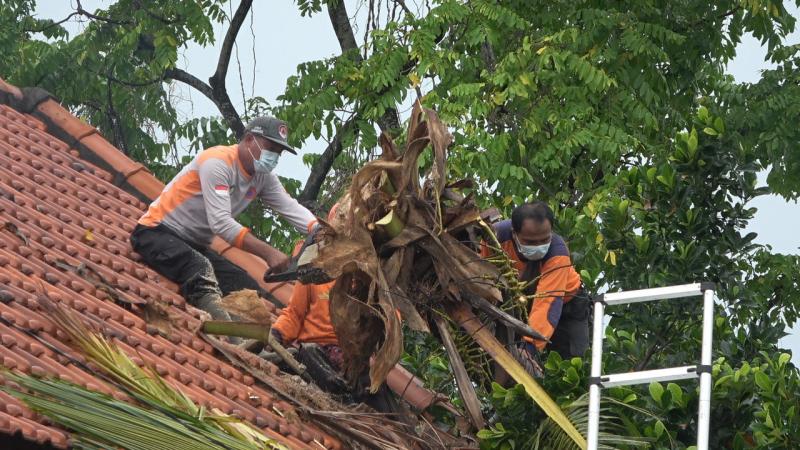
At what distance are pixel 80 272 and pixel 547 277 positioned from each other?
251 cm

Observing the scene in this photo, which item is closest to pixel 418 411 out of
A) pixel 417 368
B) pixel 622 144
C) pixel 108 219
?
pixel 417 368

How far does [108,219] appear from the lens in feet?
38.5

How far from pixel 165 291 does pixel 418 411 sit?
1594 mm

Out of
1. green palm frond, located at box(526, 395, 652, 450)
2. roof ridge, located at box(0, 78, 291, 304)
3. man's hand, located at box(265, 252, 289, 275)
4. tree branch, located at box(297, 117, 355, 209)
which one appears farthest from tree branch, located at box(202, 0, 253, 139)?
green palm frond, located at box(526, 395, 652, 450)

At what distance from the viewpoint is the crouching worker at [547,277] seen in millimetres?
10367

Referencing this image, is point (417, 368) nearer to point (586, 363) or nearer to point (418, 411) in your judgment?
point (418, 411)

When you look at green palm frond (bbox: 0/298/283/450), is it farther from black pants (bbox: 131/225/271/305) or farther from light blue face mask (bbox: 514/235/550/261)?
light blue face mask (bbox: 514/235/550/261)

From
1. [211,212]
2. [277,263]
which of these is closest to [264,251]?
[277,263]

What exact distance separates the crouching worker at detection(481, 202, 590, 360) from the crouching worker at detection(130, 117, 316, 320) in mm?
1291

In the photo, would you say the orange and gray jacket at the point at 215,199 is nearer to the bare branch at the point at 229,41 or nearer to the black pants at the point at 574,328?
the black pants at the point at 574,328

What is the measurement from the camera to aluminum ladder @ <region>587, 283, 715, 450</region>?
7.77m

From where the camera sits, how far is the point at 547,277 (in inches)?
417

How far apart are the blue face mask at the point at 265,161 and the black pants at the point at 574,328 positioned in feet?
6.05

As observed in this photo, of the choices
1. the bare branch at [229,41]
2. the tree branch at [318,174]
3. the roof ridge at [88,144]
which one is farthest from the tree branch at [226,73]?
the roof ridge at [88,144]
